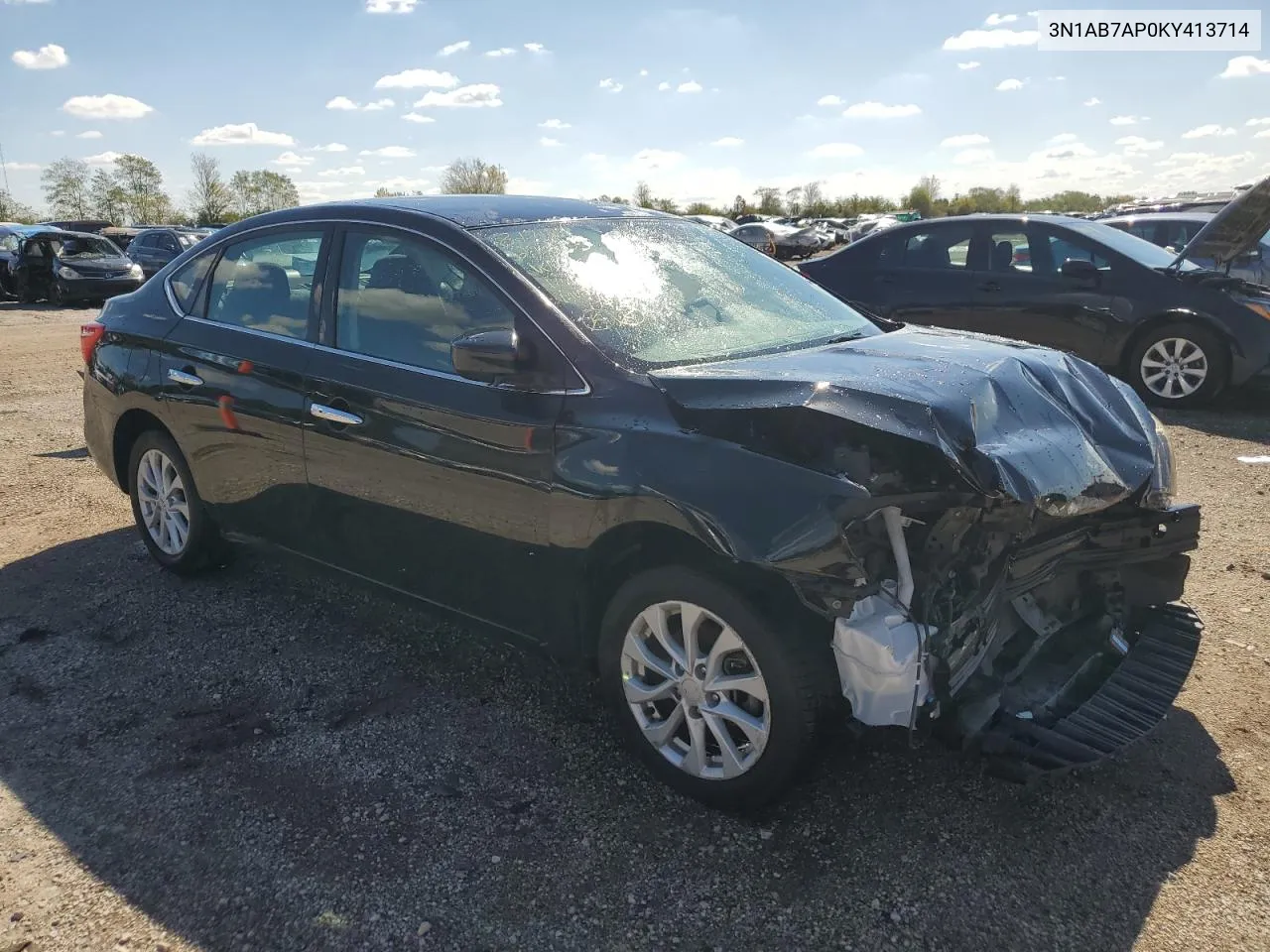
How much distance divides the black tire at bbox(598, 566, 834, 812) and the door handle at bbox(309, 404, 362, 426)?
4.10ft

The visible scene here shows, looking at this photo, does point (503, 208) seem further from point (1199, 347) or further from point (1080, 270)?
point (1199, 347)

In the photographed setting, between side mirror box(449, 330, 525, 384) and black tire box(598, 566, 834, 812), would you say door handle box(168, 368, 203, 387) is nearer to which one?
side mirror box(449, 330, 525, 384)

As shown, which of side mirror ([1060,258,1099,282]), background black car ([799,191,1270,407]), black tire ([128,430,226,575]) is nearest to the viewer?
black tire ([128,430,226,575])

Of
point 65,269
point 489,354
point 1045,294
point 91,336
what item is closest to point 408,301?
point 489,354

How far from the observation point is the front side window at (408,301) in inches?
127

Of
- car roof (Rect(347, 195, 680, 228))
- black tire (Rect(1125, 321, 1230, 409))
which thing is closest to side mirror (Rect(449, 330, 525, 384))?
car roof (Rect(347, 195, 680, 228))

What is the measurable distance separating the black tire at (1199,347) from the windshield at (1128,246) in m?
0.54

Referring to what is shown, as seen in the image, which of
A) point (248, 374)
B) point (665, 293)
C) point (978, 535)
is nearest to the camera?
point (978, 535)

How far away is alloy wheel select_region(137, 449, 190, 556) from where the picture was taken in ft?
14.9

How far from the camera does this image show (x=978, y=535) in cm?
270

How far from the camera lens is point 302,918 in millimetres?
2426

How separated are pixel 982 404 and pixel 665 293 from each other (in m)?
1.21

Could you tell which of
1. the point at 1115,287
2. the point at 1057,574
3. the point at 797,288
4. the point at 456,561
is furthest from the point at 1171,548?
the point at 1115,287

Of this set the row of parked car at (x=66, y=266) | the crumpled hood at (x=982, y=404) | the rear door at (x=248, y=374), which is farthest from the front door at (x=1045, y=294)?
the row of parked car at (x=66, y=266)
